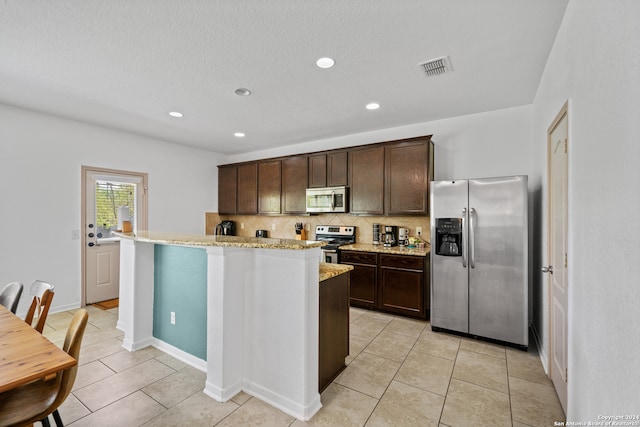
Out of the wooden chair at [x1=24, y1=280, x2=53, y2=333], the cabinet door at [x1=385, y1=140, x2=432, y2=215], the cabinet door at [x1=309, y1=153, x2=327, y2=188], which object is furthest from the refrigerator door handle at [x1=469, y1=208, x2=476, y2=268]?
the wooden chair at [x1=24, y1=280, x2=53, y2=333]

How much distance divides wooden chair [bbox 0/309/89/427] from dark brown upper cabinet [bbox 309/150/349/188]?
3.67 metres

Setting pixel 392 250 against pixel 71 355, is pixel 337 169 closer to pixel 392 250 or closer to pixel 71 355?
pixel 392 250

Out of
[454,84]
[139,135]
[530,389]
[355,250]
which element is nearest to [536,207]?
[454,84]

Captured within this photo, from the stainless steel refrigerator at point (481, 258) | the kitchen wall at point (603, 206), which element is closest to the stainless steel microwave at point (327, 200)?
the stainless steel refrigerator at point (481, 258)

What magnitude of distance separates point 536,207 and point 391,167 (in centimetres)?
179

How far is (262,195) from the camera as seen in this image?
558cm

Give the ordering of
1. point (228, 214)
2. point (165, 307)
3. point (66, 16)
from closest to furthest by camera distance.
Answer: point (66, 16), point (165, 307), point (228, 214)

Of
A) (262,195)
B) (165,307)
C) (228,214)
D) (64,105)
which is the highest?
(64,105)

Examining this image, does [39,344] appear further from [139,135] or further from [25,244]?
[139,135]

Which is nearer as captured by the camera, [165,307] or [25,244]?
[165,307]

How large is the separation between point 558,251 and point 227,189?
560 centimetres

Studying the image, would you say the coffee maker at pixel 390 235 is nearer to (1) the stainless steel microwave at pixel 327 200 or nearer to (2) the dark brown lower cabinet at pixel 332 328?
(1) the stainless steel microwave at pixel 327 200

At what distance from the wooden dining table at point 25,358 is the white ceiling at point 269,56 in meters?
2.01

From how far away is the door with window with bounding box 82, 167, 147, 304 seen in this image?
4.25 m
